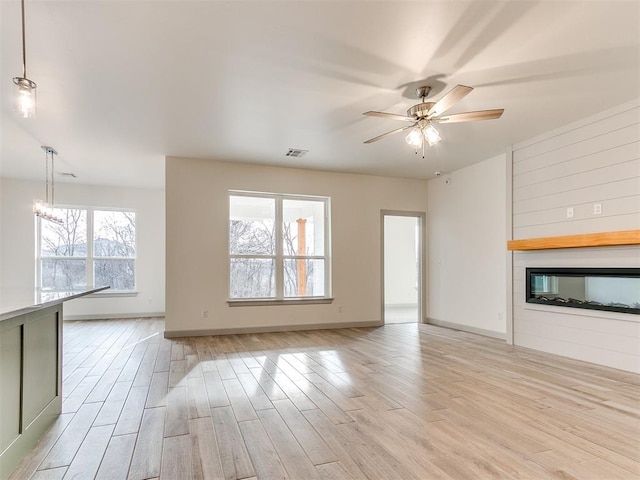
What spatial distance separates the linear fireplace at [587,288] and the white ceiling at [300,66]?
176 cm

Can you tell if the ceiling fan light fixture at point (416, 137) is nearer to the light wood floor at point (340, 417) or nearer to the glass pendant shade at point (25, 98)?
the light wood floor at point (340, 417)

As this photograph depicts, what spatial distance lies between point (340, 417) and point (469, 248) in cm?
438

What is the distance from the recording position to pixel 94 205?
774 cm

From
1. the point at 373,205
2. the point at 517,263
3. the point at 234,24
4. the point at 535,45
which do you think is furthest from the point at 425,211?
the point at 234,24

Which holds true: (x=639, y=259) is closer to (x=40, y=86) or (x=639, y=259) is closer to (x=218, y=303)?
(x=218, y=303)

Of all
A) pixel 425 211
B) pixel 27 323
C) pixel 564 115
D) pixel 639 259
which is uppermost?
pixel 564 115

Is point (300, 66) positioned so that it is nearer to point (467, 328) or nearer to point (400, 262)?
point (467, 328)

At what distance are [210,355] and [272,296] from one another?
1.90 metres

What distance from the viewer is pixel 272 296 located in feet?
20.6

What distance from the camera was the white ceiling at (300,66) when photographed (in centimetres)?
244

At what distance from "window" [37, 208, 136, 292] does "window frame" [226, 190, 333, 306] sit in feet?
10.8

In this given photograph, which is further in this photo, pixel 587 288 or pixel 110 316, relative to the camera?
pixel 110 316

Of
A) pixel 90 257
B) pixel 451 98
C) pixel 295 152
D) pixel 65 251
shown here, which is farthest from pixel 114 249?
pixel 451 98

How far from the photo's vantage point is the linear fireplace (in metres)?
3.78
